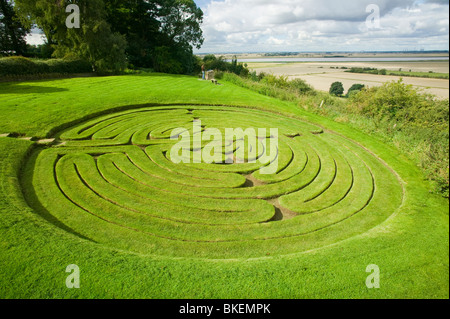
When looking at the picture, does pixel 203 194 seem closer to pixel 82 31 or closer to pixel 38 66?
pixel 38 66

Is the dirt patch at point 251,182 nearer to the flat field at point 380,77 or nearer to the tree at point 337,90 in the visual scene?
the flat field at point 380,77

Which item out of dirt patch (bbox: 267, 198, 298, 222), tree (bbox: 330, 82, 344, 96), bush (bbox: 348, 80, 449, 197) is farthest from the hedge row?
tree (bbox: 330, 82, 344, 96)

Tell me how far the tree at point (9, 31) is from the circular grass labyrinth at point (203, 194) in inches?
1577

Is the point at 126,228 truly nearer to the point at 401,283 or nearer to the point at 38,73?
the point at 401,283

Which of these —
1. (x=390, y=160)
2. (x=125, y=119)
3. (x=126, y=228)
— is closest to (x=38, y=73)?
(x=125, y=119)

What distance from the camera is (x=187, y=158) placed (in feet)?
46.0

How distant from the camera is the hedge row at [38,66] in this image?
25281 mm

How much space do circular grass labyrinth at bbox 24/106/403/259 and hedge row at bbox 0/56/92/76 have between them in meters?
16.9

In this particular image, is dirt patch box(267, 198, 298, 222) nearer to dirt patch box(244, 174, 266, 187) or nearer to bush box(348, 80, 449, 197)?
dirt patch box(244, 174, 266, 187)

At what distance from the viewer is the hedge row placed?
82.9 ft

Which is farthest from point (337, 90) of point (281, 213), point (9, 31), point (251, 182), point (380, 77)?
point (9, 31)

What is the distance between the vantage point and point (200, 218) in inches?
372
